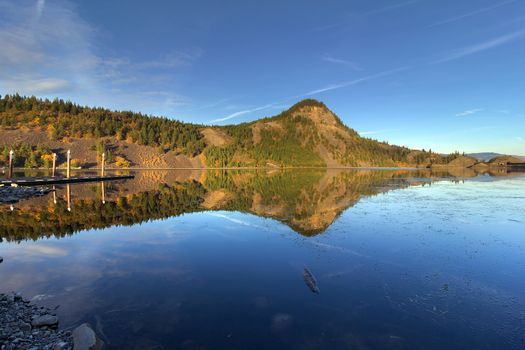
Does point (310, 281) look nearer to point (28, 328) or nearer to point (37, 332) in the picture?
point (37, 332)

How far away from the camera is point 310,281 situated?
12.9 metres

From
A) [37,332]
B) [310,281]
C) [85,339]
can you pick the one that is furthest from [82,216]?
[310,281]

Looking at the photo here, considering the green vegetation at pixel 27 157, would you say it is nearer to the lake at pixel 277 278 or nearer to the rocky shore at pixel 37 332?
the lake at pixel 277 278

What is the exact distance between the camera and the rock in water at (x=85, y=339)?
7873 mm

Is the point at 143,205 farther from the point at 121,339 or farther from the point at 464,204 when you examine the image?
the point at 464,204

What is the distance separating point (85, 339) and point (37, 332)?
63.7 inches

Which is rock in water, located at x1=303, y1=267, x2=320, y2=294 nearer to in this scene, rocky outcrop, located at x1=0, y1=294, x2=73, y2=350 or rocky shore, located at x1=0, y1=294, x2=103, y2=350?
rocky shore, located at x1=0, y1=294, x2=103, y2=350

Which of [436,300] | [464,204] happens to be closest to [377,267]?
[436,300]

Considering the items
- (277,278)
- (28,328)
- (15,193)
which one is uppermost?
(15,193)

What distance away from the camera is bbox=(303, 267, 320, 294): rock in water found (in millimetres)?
12091

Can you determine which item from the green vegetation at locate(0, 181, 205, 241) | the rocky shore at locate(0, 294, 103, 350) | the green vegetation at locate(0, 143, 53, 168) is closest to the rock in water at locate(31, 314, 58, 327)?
the rocky shore at locate(0, 294, 103, 350)

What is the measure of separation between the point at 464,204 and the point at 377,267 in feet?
Result: 86.8

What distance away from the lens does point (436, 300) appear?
11164mm

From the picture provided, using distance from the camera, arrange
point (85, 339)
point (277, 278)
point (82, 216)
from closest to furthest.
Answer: point (85, 339) → point (277, 278) → point (82, 216)
